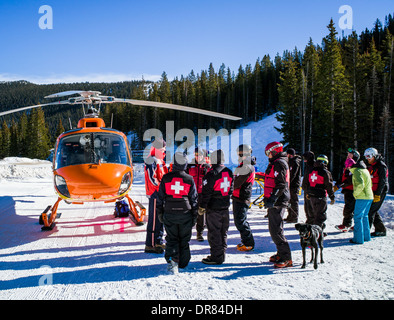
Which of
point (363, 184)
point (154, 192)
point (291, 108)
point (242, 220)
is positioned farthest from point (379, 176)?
point (291, 108)

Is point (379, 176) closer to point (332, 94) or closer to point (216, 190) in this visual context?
point (216, 190)

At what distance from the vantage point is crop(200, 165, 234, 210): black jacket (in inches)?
186

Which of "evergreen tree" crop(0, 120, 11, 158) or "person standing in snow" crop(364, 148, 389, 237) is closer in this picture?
"person standing in snow" crop(364, 148, 389, 237)

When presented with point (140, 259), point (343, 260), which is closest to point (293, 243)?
point (343, 260)

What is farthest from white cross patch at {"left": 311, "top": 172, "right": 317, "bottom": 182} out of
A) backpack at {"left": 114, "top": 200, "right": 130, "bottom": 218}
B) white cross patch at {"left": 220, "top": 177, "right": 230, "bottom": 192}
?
backpack at {"left": 114, "top": 200, "right": 130, "bottom": 218}

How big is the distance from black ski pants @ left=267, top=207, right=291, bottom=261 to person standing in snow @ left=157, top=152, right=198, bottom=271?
1445 mm

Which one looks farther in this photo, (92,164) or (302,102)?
(302,102)

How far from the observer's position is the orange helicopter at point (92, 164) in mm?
5828

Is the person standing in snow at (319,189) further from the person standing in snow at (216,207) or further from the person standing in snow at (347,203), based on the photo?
the person standing in snow at (216,207)

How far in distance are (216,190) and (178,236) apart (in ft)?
3.46

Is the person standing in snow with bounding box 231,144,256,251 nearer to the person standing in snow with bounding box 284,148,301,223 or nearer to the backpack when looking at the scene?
the person standing in snow with bounding box 284,148,301,223

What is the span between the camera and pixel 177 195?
435 centimetres

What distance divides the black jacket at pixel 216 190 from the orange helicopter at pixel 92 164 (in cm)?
181
